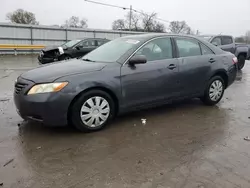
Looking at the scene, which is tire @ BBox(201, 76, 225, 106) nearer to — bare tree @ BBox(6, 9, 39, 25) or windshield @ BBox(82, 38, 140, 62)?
windshield @ BBox(82, 38, 140, 62)

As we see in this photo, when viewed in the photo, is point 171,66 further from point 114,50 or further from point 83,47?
point 83,47

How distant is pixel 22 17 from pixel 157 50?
54.9 metres

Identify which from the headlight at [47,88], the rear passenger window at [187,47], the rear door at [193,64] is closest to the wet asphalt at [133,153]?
the rear door at [193,64]

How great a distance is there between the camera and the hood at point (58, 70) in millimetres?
3990

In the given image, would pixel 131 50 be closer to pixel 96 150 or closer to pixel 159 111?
pixel 159 111

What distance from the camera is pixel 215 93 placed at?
19.0 feet

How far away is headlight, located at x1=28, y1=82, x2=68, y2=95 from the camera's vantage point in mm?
3858

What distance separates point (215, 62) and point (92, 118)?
9.89ft

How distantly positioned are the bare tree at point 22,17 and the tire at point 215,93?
173 ft

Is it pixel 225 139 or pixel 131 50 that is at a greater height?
pixel 131 50

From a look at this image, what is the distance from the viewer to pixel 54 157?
11.1ft

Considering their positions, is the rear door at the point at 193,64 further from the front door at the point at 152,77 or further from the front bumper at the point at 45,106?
the front bumper at the point at 45,106

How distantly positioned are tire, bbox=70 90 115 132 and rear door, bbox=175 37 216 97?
1646mm

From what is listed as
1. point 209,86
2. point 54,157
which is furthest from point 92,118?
point 209,86
